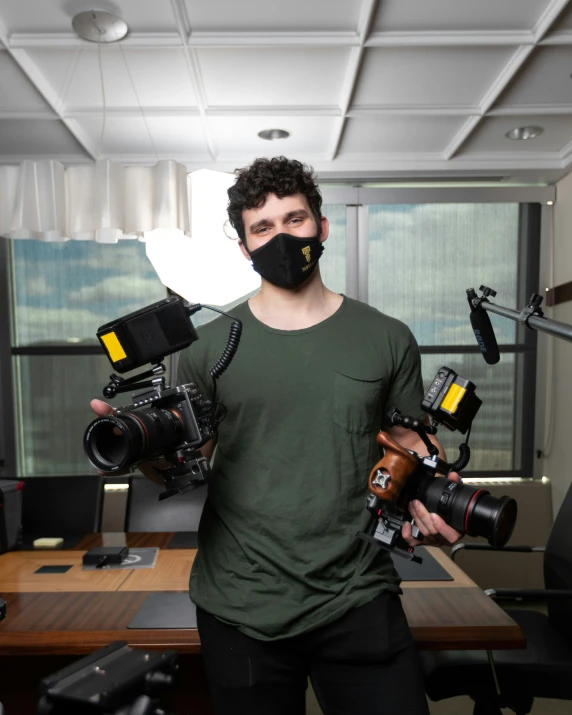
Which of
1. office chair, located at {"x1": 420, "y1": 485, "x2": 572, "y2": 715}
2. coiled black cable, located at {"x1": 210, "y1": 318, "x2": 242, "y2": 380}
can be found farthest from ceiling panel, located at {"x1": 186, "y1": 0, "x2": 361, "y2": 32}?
office chair, located at {"x1": 420, "y1": 485, "x2": 572, "y2": 715}

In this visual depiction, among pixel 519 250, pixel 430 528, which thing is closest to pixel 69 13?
pixel 430 528

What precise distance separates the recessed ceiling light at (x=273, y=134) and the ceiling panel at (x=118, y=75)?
494 millimetres

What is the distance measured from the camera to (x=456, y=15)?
2207 millimetres

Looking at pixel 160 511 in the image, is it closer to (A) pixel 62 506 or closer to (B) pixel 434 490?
(A) pixel 62 506

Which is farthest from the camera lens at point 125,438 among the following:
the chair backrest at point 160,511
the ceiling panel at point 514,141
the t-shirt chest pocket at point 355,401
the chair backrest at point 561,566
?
the ceiling panel at point 514,141

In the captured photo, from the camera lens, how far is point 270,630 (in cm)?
112

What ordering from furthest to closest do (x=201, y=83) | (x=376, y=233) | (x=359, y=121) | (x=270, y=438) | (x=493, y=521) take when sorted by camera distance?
(x=376, y=233) → (x=359, y=121) → (x=201, y=83) → (x=270, y=438) → (x=493, y=521)

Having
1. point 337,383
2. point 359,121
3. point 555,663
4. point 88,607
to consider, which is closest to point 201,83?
point 359,121

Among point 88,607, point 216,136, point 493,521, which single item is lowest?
point 88,607

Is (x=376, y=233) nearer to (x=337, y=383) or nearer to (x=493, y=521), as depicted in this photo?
(x=337, y=383)

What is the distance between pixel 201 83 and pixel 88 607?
2.17 meters

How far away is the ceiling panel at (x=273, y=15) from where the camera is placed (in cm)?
212

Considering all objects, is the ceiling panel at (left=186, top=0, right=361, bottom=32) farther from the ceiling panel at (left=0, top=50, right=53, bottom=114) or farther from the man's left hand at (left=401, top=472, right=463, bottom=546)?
the man's left hand at (left=401, top=472, right=463, bottom=546)

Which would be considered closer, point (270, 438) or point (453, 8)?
point (270, 438)
